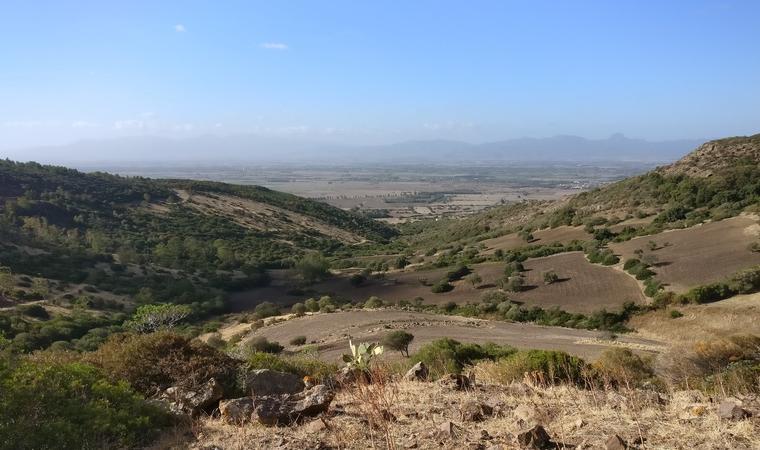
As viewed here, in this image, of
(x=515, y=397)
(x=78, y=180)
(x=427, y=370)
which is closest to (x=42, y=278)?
(x=427, y=370)

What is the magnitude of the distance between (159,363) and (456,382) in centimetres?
474

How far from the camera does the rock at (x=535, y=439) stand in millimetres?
4969

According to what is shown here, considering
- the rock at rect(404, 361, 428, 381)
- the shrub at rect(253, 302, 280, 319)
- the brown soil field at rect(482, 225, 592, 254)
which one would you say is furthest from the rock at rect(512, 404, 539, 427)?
the brown soil field at rect(482, 225, 592, 254)

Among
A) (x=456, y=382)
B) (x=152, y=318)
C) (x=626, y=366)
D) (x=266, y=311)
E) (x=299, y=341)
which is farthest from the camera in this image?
(x=266, y=311)

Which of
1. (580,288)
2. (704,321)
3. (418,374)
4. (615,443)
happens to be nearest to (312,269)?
(580,288)

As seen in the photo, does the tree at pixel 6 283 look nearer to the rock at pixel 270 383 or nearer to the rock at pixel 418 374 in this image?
the rock at pixel 270 383

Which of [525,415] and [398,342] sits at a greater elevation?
[525,415]

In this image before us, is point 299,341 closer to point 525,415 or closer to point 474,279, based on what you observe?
point 474,279

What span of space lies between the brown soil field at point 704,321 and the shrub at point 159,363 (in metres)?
16.8

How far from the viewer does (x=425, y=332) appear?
2227cm

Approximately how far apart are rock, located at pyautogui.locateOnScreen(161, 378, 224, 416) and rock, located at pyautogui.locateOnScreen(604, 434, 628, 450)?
17.0ft

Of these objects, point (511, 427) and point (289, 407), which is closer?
point (511, 427)

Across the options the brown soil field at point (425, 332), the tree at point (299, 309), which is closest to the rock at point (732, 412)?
the brown soil field at point (425, 332)

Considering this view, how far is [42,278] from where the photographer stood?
35.3 meters
